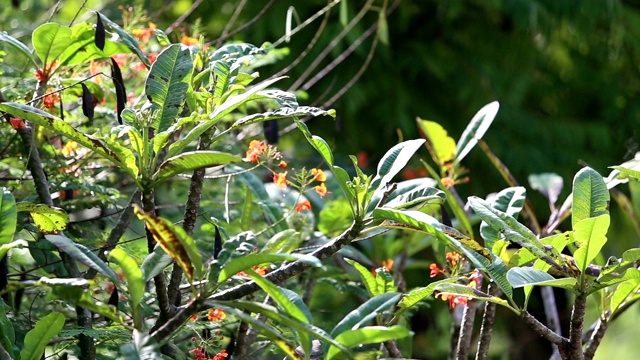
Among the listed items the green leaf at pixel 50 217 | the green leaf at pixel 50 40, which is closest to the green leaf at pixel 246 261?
the green leaf at pixel 50 217

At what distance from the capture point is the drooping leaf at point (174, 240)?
36.8 inches

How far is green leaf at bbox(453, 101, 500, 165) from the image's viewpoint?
169cm

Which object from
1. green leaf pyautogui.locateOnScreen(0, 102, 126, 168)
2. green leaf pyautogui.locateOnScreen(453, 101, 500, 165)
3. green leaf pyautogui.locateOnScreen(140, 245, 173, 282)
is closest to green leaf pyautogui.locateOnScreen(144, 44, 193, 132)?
green leaf pyautogui.locateOnScreen(0, 102, 126, 168)

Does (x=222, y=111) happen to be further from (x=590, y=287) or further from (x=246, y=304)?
(x=590, y=287)

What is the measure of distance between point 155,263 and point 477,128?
37.1 inches

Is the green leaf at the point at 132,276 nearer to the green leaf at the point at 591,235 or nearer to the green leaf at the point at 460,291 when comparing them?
the green leaf at the point at 460,291

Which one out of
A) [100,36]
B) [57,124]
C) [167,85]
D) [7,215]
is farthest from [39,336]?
[100,36]

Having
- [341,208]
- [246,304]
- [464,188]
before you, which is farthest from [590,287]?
[464,188]

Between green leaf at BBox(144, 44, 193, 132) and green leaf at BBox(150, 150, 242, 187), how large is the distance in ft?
0.37

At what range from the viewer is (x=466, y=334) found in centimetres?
140

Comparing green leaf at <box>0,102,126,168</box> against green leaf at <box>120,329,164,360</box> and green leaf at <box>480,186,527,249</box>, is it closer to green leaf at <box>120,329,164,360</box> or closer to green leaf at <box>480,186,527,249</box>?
green leaf at <box>120,329,164,360</box>

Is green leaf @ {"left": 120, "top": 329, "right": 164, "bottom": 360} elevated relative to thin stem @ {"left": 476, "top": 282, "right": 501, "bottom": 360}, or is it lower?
elevated

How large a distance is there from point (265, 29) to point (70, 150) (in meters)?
2.29

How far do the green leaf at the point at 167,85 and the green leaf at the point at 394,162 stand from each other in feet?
1.03
